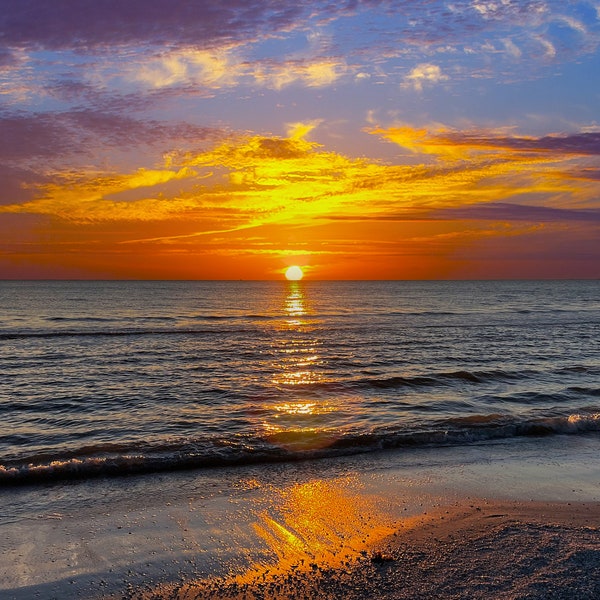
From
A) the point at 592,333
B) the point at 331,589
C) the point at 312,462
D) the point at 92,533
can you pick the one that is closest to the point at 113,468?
the point at 92,533

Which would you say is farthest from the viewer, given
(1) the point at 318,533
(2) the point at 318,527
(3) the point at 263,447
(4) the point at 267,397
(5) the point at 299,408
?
(4) the point at 267,397

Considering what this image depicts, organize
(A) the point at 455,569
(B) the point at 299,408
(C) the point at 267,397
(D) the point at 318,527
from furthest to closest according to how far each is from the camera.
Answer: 1. (C) the point at 267,397
2. (B) the point at 299,408
3. (D) the point at 318,527
4. (A) the point at 455,569

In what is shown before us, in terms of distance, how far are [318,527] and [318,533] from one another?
0.24 metres

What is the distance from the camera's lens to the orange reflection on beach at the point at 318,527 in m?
7.98

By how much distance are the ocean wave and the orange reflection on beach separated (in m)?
2.63

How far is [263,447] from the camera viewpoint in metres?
14.1

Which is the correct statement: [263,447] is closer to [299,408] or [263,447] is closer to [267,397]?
[299,408]

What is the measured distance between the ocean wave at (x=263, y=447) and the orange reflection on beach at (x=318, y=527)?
2.63 meters

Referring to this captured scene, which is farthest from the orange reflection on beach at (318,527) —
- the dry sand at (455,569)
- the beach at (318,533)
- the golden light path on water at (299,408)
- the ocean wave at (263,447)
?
the golden light path on water at (299,408)

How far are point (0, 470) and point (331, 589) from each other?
8588 mm

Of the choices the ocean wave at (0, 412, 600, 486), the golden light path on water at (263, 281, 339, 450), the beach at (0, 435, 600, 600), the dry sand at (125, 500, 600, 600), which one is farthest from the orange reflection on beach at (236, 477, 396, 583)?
the golden light path on water at (263, 281, 339, 450)

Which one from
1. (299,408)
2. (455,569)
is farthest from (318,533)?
(299,408)

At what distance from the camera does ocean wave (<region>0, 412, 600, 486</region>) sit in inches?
484

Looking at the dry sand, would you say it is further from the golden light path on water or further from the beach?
the golden light path on water
